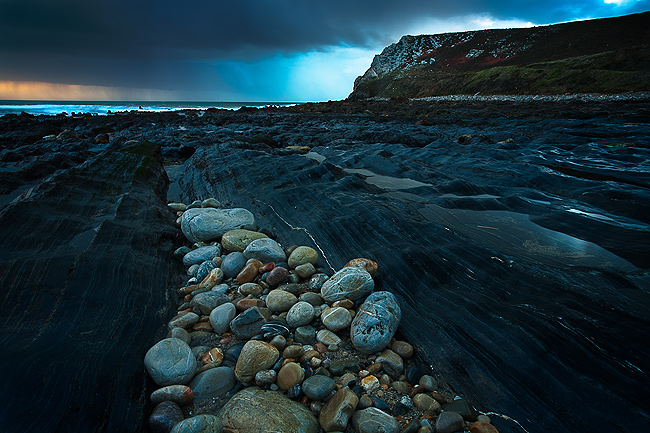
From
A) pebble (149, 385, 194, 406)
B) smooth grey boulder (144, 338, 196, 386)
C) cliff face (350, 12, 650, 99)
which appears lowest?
pebble (149, 385, 194, 406)

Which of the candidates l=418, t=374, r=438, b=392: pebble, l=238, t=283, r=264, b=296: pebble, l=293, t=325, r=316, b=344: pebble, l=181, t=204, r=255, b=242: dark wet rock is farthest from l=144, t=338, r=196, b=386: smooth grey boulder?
l=181, t=204, r=255, b=242: dark wet rock

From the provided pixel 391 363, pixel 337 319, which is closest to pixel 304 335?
pixel 337 319

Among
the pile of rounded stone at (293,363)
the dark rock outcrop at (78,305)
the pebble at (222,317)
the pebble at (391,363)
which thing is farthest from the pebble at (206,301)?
the pebble at (391,363)

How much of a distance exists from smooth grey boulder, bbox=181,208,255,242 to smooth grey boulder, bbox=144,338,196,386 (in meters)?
1.98

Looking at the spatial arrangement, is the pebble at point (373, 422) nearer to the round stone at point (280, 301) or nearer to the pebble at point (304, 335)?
the pebble at point (304, 335)

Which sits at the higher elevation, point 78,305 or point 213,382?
point 78,305

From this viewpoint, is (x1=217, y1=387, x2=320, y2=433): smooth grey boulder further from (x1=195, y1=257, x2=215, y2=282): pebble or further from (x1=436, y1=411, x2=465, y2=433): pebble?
(x1=195, y1=257, x2=215, y2=282): pebble

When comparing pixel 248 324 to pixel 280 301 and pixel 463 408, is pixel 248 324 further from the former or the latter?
pixel 463 408

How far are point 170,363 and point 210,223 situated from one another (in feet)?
7.22

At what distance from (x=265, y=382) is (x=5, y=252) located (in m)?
2.91

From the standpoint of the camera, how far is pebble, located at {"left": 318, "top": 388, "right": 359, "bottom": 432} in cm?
163

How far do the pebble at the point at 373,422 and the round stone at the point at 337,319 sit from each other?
67cm

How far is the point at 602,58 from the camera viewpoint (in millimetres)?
32344

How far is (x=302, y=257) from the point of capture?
3.27 metres
